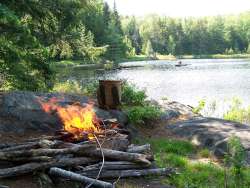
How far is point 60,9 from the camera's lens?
52.8 ft

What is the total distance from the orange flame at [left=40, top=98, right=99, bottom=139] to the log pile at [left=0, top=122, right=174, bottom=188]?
3.66 feet

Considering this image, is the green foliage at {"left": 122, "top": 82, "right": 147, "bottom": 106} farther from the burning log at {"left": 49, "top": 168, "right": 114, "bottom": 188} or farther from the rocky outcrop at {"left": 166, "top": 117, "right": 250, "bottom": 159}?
the burning log at {"left": 49, "top": 168, "right": 114, "bottom": 188}

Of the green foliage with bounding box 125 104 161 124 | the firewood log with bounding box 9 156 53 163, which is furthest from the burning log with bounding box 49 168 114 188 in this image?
the green foliage with bounding box 125 104 161 124

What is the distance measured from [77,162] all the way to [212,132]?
17.9 feet

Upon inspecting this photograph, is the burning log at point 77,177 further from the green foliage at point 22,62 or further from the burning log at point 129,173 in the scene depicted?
the green foliage at point 22,62

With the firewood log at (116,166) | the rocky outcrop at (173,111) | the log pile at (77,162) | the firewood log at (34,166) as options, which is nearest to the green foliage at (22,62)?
the rocky outcrop at (173,111)

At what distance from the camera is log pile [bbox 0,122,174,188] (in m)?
7.80

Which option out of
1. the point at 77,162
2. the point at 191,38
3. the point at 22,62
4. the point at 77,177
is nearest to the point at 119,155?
the point at 77,162

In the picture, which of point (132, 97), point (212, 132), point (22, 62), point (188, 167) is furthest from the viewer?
point (22, 62)

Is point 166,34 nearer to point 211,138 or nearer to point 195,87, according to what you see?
point 195,87

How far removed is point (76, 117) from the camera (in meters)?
11.0

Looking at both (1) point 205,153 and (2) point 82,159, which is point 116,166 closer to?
(2) point 82,159

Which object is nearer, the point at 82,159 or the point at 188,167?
the point at 82,159

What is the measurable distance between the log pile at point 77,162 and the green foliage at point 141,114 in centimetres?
437
